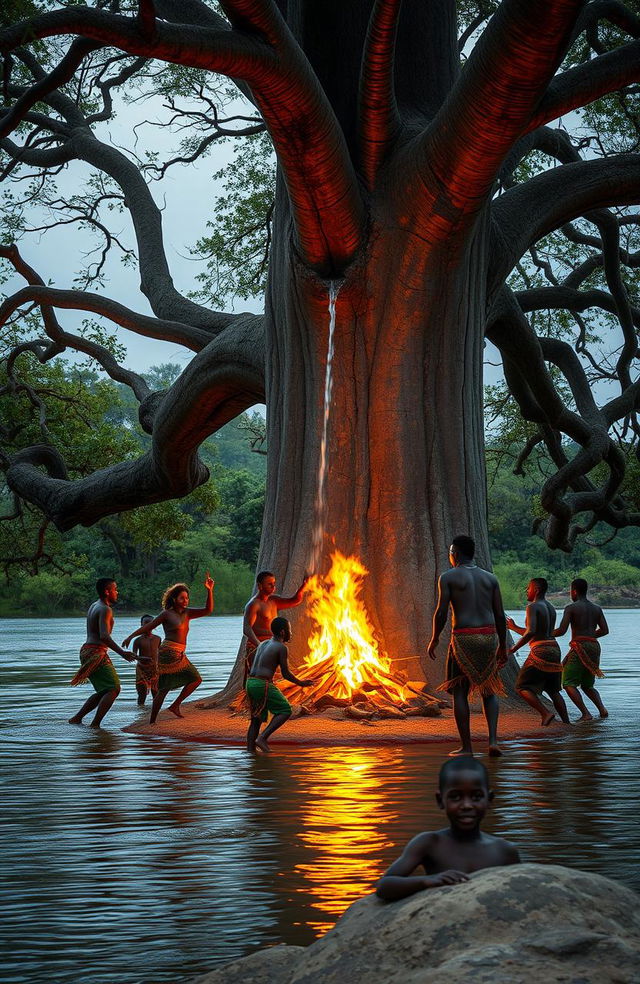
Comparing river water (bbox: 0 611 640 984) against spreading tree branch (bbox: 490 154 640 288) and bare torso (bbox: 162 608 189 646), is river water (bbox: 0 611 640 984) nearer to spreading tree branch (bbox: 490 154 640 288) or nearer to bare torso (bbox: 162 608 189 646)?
bare torso (bbox: 162 608 189 646)

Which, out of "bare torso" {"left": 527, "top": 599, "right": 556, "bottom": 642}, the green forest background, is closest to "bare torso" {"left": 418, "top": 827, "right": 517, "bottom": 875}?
"bare torso" {"left": 527, "top": 599, "right": 556, "bottom": 642}

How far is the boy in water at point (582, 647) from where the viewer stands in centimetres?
1526

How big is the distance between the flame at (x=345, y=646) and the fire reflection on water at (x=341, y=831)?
2333mm

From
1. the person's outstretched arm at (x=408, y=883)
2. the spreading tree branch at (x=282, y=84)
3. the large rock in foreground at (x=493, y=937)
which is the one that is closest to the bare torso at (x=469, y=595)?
the spreading tree branch at (x=282, y=84)

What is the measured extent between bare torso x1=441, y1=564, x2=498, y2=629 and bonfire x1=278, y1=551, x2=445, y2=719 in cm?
214

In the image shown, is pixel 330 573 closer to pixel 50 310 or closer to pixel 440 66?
pixel 440 66

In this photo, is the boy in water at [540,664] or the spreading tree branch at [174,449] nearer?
the boy in water at [540,664]

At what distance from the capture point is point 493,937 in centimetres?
362

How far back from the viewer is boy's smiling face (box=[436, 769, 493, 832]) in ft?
14.4

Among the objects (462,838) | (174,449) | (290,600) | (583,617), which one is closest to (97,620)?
(290,600)

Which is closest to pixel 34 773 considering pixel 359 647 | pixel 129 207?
pixel 359 647

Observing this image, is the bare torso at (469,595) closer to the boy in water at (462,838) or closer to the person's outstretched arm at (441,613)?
the person's outstretched arm at (441,613)

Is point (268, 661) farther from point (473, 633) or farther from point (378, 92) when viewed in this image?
point (378, 92)

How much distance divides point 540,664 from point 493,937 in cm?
1045
